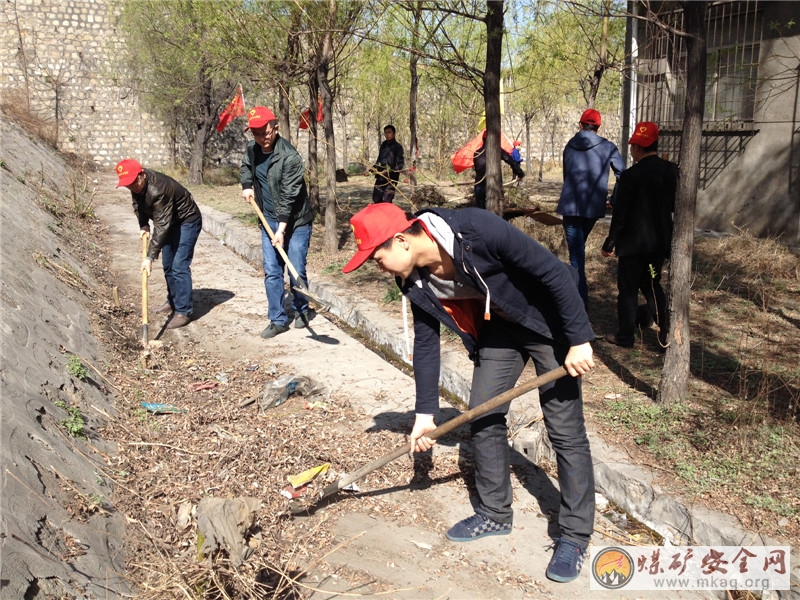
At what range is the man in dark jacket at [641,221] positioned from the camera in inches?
219

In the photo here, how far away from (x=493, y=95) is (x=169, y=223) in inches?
128

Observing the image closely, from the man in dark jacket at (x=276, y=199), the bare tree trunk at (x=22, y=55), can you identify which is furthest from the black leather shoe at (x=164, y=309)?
the bare tree trunk at (x=22, y=55)

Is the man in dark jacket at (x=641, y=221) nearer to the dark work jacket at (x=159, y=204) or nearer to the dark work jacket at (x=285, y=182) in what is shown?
the dark work jacket at (x=285, y=182)

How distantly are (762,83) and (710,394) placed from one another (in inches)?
262

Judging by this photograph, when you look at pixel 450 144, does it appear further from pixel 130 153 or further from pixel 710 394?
pixel 710 394

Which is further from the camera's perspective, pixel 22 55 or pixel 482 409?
pixel 22 55

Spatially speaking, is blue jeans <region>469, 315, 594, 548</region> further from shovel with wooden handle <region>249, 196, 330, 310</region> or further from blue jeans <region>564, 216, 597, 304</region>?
blue jeans <region>564, 216, 597, 304</region>

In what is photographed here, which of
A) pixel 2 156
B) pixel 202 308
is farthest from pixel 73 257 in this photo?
pixel 2 156

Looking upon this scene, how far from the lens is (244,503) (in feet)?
9.89

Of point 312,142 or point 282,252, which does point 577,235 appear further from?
point 312,142

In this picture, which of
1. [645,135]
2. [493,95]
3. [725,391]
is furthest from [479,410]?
[493,95]

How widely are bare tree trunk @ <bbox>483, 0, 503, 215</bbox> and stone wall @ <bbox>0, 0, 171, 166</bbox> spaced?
67.7ft

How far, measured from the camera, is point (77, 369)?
4793mm

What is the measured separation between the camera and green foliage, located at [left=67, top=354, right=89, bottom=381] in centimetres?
477
